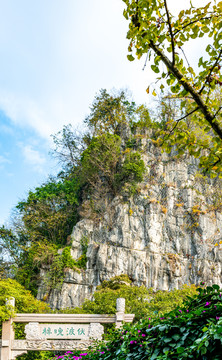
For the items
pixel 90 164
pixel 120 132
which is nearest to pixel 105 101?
pixel 120 132

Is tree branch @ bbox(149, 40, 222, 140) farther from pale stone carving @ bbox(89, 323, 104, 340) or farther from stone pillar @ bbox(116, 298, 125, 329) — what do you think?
pale stone carving @ bbox(89, 323, 104, 340)

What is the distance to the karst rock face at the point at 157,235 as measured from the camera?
655 inches

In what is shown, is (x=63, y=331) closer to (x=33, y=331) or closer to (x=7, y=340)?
(x=33, y=331)

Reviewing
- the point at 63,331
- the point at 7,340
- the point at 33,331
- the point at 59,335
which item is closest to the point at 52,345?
the point at 59,335

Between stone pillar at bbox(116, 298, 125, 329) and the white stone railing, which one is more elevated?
stone pillar at bbox(116, 298, 125, 329)

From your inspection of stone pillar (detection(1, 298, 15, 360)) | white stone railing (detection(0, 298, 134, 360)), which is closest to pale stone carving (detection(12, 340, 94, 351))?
white stone railing (detection(0, 298, 134, 360))

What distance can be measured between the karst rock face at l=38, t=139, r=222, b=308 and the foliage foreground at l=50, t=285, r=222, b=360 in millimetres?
14042

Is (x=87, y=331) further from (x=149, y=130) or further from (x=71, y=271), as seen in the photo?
(x=149, y=130)

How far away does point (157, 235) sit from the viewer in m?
18.3

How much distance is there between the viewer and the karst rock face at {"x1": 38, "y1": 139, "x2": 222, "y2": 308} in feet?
54.6

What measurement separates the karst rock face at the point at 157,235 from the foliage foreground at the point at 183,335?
553 inches

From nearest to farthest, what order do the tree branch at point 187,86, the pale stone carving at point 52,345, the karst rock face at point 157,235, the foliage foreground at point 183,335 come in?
the foliage foreground at point 183,335
the tree branch at point 187,86
the pale stone carving at point 52,345
the karst rock face at point 157,235

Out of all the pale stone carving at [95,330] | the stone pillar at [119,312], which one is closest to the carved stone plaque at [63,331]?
the pale stone carving at [95,330]

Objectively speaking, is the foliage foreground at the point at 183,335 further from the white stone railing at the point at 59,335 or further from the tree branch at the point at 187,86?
the white stone railing at the point at 59,335
